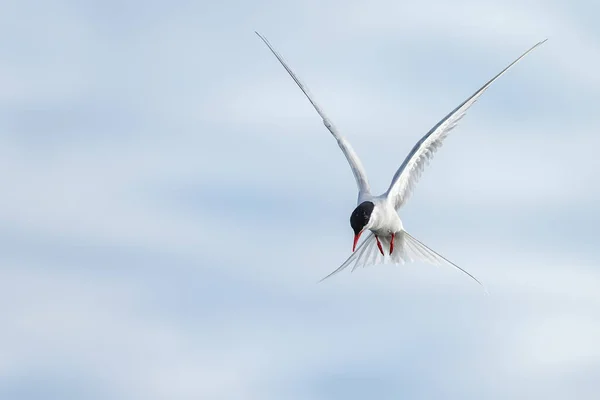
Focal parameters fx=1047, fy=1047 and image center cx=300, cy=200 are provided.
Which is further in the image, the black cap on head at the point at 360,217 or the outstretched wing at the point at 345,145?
the outstretched wing at the point at 345,145

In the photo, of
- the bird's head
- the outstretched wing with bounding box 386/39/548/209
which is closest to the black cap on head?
the bird's head

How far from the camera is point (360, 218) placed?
15648 mm

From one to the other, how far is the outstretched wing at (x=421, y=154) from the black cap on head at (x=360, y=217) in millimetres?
1418

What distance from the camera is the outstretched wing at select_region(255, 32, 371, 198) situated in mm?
17641

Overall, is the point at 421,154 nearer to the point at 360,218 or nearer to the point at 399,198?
the point at 399,198

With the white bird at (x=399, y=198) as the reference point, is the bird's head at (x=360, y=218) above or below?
below

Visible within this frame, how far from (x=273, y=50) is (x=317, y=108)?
1.53 m

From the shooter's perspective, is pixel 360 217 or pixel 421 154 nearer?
pixel 360 217

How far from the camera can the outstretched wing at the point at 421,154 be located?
57.4 ft

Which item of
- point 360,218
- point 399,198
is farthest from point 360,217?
point 399,198

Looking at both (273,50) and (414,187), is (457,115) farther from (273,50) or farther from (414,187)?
(273,50)

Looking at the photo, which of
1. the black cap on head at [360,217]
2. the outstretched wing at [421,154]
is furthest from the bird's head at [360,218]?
the outstretched wing at [421,154]

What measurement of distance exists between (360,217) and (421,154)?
8.64 ft

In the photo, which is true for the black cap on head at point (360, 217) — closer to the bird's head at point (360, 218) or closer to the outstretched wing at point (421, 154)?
the bird's head at point (360, 218)
